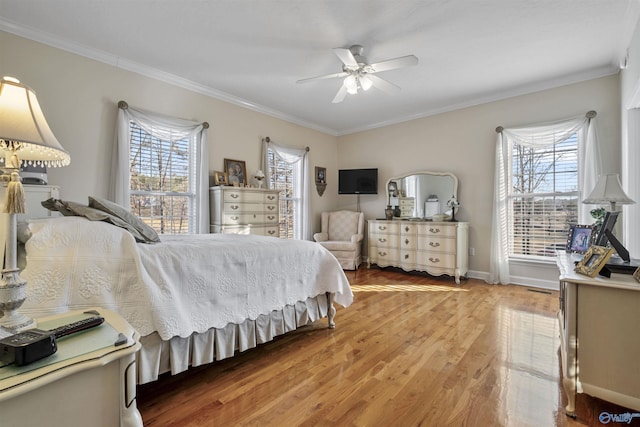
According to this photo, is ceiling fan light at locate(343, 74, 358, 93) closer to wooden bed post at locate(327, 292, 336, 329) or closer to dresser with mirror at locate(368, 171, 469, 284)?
wooden bed post at locate(327, 292, 336, 329)

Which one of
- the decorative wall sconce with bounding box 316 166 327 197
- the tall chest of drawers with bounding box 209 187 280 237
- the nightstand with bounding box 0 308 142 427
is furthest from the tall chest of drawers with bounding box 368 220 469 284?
the nightstand with bounding box 0 308 142 427

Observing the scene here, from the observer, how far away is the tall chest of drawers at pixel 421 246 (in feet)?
A: 14.1

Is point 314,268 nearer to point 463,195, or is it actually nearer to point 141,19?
point 141,19

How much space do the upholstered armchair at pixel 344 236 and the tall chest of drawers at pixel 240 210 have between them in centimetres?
133

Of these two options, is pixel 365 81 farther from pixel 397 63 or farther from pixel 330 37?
pixel 330 37

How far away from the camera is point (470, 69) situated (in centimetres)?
347

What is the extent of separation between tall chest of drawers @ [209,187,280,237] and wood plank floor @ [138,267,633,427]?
180cm

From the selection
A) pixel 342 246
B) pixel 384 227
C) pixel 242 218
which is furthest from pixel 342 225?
pixel 242 218

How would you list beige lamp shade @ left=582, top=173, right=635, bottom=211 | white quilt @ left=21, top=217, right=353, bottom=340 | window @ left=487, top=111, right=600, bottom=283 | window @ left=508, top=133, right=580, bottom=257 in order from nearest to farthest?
white quilt @ left=21, top=217, right=353, bottom=340
beige lamp shade @ left=582, top=173, right=635, bottom=211
window @ left=487, top=111, right=600, bottom=283
window @ left=508, top=133, right=580, bottom=257

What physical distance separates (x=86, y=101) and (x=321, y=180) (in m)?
3.76

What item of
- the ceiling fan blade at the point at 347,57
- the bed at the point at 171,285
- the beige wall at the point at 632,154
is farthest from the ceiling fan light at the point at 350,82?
the beige wall at the point at 632,154

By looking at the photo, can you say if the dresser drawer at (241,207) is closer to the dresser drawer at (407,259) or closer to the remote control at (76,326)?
the dresser drawer at (407,259)

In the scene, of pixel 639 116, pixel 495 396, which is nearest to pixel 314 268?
pixel 495 396

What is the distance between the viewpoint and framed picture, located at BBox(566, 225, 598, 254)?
238 cm
